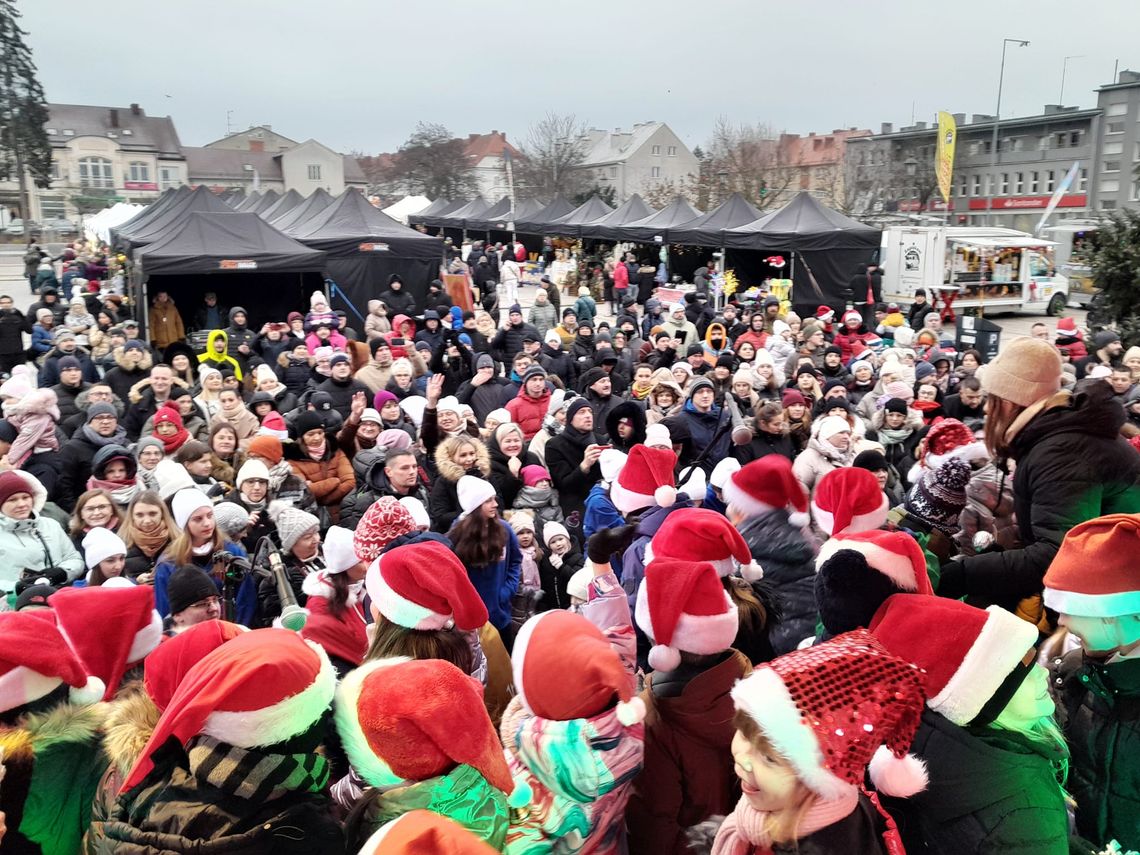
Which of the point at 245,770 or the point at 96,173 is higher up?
the point at 96,173

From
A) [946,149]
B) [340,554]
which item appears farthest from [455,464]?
[946,149]

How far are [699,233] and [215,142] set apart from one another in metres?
86.5

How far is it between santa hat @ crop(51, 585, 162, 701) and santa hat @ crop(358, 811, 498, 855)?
5.56 feet

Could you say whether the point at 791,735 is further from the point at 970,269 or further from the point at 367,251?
the point at 970,269

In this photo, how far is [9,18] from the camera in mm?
55156

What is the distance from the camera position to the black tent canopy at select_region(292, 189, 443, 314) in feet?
59.8

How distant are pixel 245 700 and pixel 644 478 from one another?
261 cm

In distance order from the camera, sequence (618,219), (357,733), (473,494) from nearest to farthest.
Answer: (357,733) < (473,494) < (618,219)

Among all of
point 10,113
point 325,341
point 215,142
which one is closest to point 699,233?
point 325,341

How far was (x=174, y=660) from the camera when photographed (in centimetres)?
230

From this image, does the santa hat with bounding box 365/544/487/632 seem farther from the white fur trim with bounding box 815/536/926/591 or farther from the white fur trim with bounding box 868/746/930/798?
the white fur trim with bounding box 868/746/930/798

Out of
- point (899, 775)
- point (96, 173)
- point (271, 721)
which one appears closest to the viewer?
point (899, 775)

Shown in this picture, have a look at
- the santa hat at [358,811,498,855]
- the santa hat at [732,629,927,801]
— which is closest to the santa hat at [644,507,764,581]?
the santa hat at [732,629,927,801]

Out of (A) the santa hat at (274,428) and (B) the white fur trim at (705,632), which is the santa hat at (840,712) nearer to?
(B) the white fur trim at (705,632)
